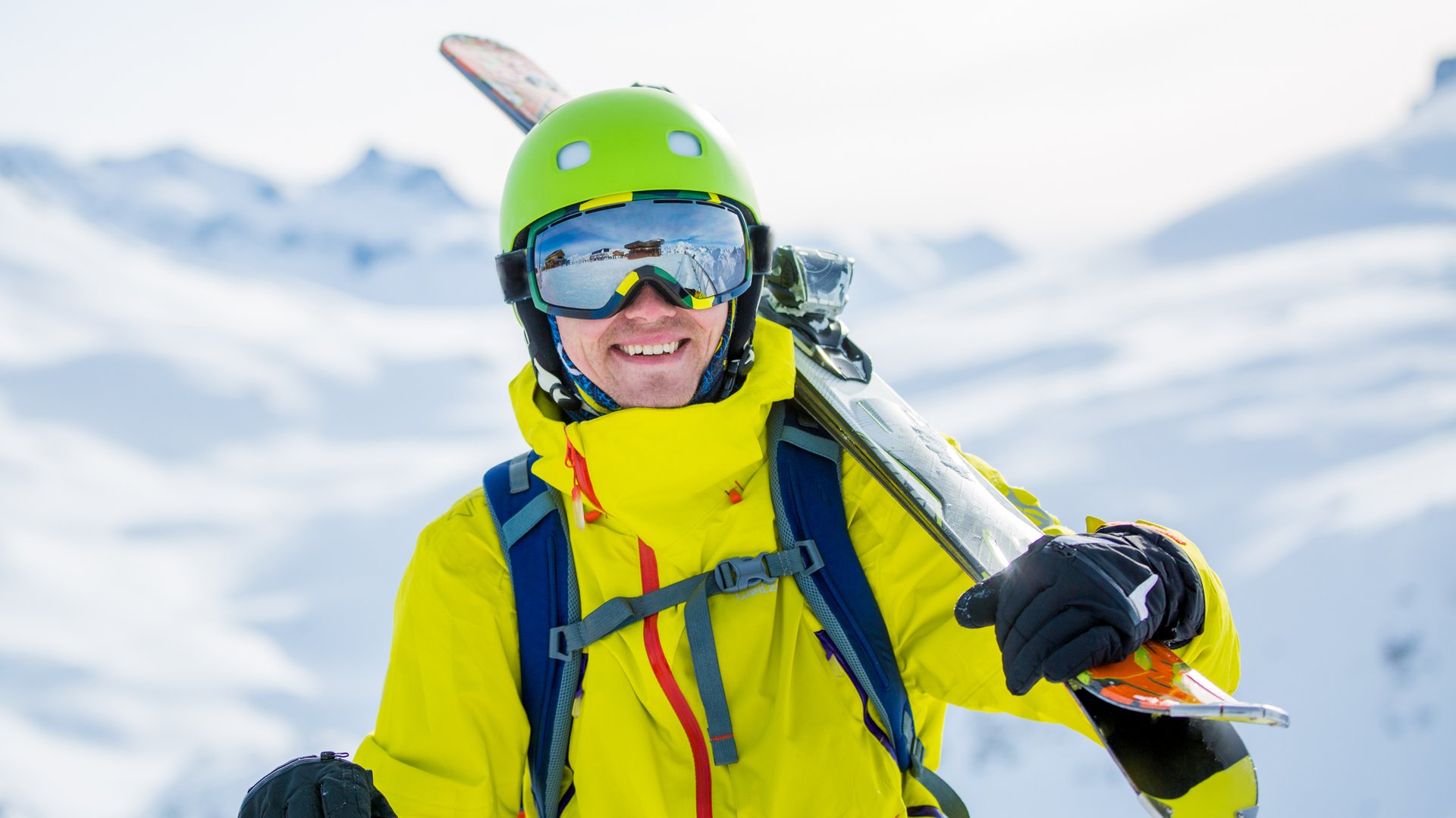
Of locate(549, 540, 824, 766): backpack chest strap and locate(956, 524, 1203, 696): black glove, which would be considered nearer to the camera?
locate(956, 524, 1203, 696): black glove

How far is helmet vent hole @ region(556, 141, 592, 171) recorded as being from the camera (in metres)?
2.87

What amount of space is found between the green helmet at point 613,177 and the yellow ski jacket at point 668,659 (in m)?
0.26

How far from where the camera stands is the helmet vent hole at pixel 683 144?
2912 mm

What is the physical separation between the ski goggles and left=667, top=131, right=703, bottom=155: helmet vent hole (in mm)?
132

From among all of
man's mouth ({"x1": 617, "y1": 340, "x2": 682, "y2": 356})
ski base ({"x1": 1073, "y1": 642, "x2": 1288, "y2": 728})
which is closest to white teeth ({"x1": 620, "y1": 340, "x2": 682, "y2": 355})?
man's mouth ({"x1": 617, "y1": 340, "x2": 682, "y2": 356})

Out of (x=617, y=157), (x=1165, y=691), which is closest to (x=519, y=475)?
(x=617, y=157)

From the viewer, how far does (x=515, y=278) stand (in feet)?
9.64

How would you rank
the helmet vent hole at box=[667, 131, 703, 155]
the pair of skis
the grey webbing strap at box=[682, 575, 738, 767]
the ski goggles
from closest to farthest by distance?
the pair of skis → the grey webbing strap at box=[682, 575, 738, 767] → the ski goggles → the helmet vent hole at box=[667, 131, 703, 155]

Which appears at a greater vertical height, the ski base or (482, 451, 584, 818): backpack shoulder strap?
(482, 451, 584, 818): backpack shoulder strap

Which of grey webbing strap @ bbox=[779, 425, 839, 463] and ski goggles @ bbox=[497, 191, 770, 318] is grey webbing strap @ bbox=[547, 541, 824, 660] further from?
ski goggles @ bbox=[497, 191, 770, 318]

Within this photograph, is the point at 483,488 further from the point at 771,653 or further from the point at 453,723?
the point at 771,653

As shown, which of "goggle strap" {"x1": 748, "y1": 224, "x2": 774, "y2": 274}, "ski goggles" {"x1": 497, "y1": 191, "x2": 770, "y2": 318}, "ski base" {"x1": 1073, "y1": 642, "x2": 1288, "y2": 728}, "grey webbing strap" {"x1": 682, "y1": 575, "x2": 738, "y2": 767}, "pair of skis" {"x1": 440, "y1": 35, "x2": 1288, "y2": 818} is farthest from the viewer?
"goggle strap" {"x1": 748, "y1": 224, "x2": 774, "y2": 274}

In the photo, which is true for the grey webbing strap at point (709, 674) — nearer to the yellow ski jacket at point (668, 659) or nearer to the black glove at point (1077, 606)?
the yellow ski jacket at point (668, 659)

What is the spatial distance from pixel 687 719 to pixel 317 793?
2.83 ft
